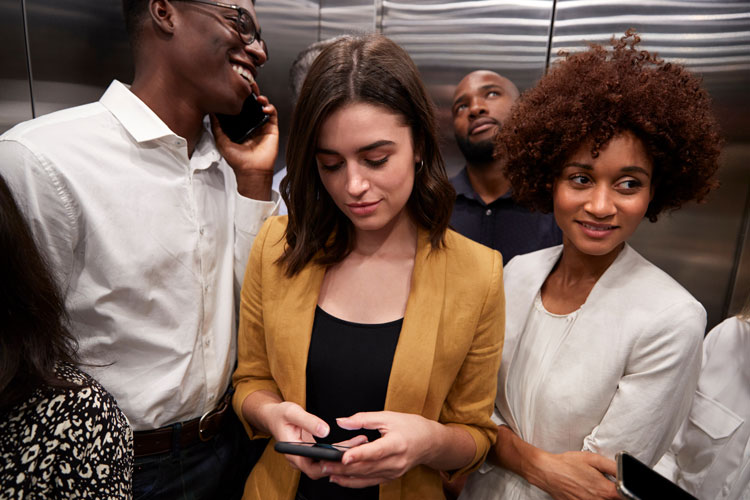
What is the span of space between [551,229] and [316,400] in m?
1.61

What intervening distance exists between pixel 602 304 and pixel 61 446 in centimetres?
135

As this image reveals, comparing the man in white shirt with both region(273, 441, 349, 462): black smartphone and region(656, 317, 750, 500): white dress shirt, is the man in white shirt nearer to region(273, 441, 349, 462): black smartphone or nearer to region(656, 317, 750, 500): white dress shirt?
region(273, 441, 349, 462): black smartphone

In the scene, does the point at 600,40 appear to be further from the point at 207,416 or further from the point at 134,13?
the point at 207,416

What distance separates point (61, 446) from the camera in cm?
90

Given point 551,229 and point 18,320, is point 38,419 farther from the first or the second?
point 551,229

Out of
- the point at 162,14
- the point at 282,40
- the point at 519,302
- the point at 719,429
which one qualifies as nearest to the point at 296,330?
the point at 519,302

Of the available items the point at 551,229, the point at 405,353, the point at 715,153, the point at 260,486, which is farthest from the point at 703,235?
the point at 260,486

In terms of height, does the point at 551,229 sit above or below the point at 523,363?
above

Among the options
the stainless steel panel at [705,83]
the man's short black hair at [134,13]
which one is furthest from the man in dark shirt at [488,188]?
the man's short black hair at [134,13]

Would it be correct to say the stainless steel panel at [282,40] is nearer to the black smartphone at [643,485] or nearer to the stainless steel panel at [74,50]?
the stainless steel panel at [74,50]

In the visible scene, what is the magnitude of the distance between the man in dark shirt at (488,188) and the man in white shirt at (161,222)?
3.86ft

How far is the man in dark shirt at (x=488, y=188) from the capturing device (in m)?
2.35

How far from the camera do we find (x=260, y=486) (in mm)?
1309

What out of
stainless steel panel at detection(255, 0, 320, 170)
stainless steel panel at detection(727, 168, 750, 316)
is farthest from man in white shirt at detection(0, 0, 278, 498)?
stainless steel panel at detection(727, 168, 750, 316)
